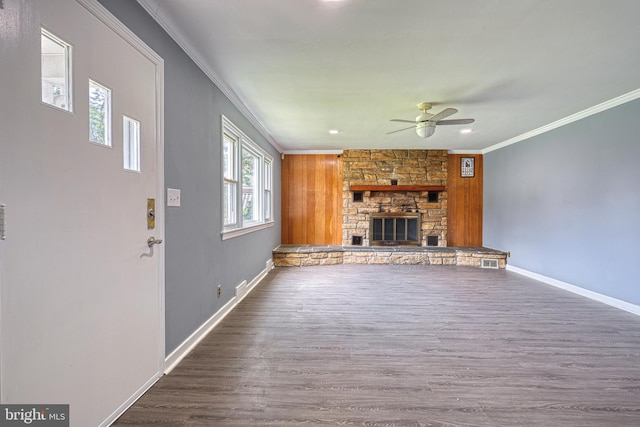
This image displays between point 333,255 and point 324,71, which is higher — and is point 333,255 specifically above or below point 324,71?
below

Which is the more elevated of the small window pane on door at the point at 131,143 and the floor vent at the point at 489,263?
the small window pane on door at the point at 131,143

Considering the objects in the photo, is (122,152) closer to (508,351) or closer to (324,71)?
(324,71)

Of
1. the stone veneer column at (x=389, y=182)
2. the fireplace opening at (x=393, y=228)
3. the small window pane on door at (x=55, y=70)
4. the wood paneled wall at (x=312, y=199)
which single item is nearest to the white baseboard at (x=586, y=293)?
the stone veneer column at (x=389, y=182)

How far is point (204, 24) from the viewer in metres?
1.98

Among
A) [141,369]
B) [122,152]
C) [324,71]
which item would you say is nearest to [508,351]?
[141,369]

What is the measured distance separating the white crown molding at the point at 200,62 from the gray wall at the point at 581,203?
4.59m

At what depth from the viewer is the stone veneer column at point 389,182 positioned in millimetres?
6246

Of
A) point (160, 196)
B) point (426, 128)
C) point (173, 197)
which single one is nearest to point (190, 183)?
point (173, 197)

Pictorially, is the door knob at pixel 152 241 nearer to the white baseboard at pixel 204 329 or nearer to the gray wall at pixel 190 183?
the gray wall at pixel 190 183

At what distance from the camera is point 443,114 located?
10.3 ft

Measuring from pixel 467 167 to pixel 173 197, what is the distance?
247 inches

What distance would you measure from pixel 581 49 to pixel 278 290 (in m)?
4.03

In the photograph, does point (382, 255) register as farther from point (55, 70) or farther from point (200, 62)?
point (55, 70)

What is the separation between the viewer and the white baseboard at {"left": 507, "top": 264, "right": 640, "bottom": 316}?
317cm
